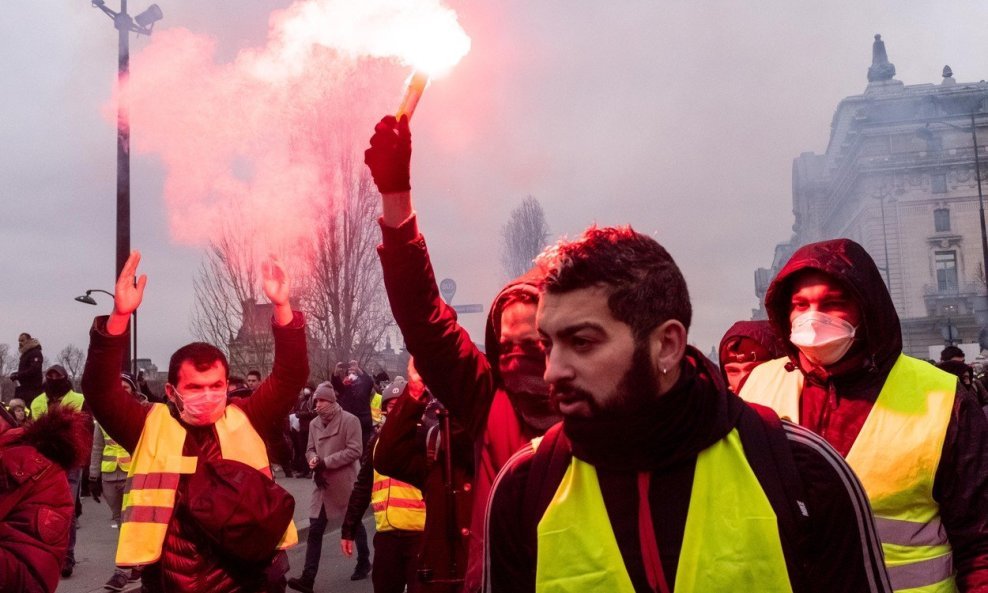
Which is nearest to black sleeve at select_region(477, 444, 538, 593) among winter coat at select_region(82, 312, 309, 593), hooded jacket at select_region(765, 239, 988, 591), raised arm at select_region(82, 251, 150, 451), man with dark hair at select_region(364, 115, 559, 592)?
man with dark hair at select_region(364, 115, 559, 592)

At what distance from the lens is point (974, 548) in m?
2.72

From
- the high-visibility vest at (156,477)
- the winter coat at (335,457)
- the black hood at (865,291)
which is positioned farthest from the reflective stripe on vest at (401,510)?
the black hood at (865,291)

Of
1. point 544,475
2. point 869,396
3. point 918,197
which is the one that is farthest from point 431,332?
point 918,197

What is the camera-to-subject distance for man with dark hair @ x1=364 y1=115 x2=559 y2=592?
2.81 m

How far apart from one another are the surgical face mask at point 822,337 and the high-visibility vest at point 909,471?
19 cm

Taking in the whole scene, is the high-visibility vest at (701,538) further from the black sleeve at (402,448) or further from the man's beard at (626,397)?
the black sleeve at (402,448)

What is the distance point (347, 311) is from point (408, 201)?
20364 millimetres

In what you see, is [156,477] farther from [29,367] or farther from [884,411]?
[29,367]

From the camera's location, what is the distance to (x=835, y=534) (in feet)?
6.03

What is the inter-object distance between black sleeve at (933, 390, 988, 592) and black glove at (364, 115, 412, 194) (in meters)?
1.87

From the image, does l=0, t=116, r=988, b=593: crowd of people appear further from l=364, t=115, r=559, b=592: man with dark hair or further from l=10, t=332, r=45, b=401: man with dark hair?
l=10, t=332, r=45, b=401: man with dark hair

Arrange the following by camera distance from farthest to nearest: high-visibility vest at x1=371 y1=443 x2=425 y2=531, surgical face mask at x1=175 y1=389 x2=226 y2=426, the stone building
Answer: the stone building → high-visibility vest at x1=371 y1=443 x2=425 y2=531 → surgical face mask at x1=175 y1=389 x2=226 y2=426

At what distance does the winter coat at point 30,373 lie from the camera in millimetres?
12219

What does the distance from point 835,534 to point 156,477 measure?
2.99 meters
